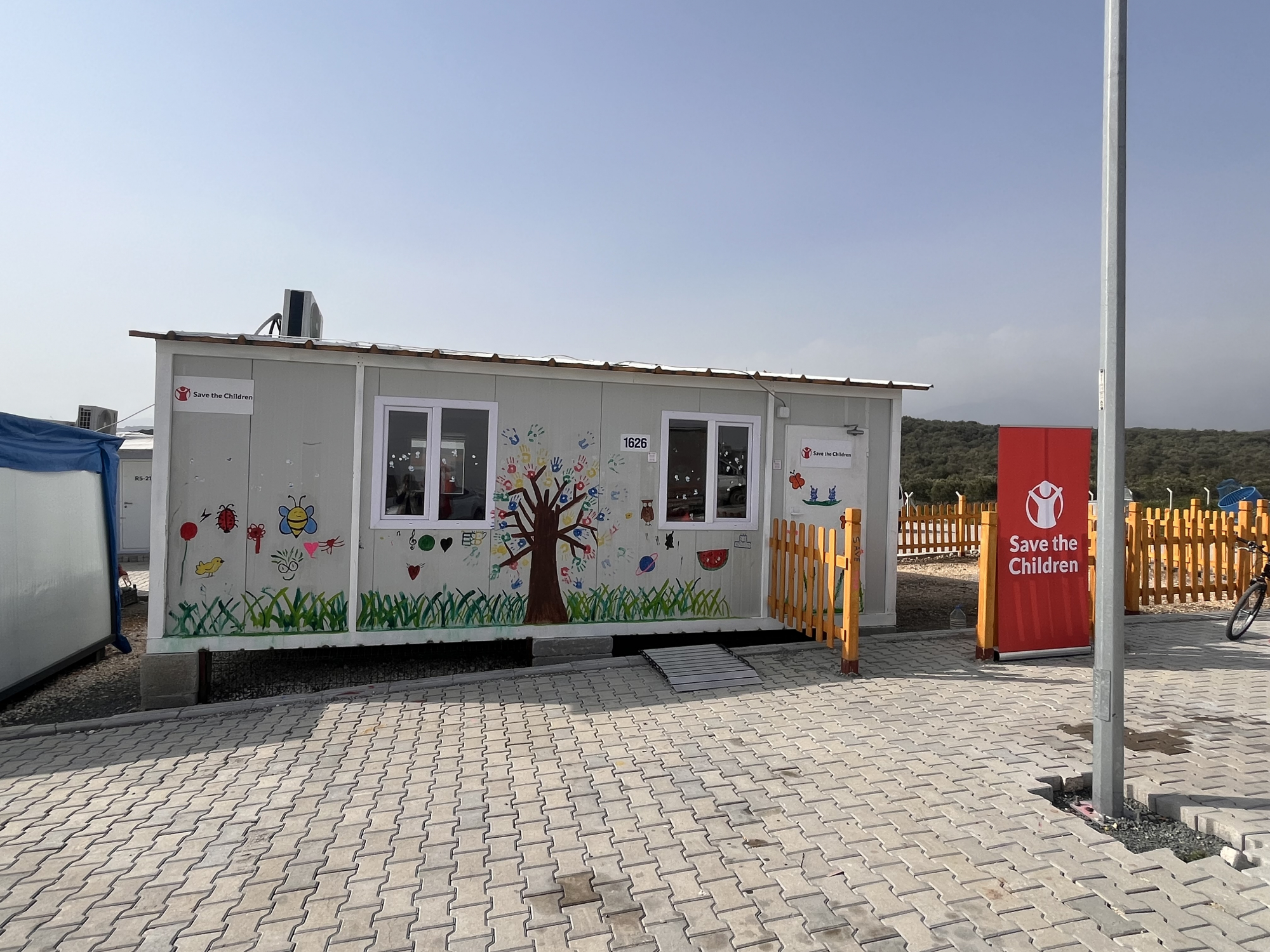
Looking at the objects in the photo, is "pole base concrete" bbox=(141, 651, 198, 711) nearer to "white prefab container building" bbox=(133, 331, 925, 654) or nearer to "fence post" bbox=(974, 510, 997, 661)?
"white prefab container building" bbox=(133, 331, 925, 654)

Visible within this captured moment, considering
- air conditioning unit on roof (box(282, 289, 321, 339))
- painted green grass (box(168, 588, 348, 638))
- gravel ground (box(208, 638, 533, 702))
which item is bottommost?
gravel ground (box(208, 638, 533, 702))

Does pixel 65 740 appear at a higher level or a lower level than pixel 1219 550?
lower

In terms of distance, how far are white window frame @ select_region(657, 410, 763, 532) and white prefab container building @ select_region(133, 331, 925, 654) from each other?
0.02 m

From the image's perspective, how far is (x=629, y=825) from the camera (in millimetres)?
3959

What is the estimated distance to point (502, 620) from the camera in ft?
24.3

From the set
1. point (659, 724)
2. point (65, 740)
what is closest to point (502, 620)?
point (659, 724)

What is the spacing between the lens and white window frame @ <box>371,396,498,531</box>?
23.2 feet

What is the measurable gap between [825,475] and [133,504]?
16.1 meters

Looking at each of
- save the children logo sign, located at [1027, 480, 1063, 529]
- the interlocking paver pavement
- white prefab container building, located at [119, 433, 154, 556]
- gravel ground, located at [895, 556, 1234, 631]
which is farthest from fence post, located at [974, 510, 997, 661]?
white prefab container building, located at [119, 433, 154, 556]

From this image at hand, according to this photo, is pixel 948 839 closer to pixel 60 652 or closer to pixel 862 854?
pixel 862 854

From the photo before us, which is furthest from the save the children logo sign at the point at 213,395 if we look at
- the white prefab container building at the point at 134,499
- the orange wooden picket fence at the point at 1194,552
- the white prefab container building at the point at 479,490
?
the white prefab container building at the point at 134,499

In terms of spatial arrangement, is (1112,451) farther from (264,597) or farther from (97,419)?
(97,419)

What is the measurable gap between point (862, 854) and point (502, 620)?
4511mm

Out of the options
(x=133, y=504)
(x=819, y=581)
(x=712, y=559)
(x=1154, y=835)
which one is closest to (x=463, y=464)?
(x=712, y=559)
